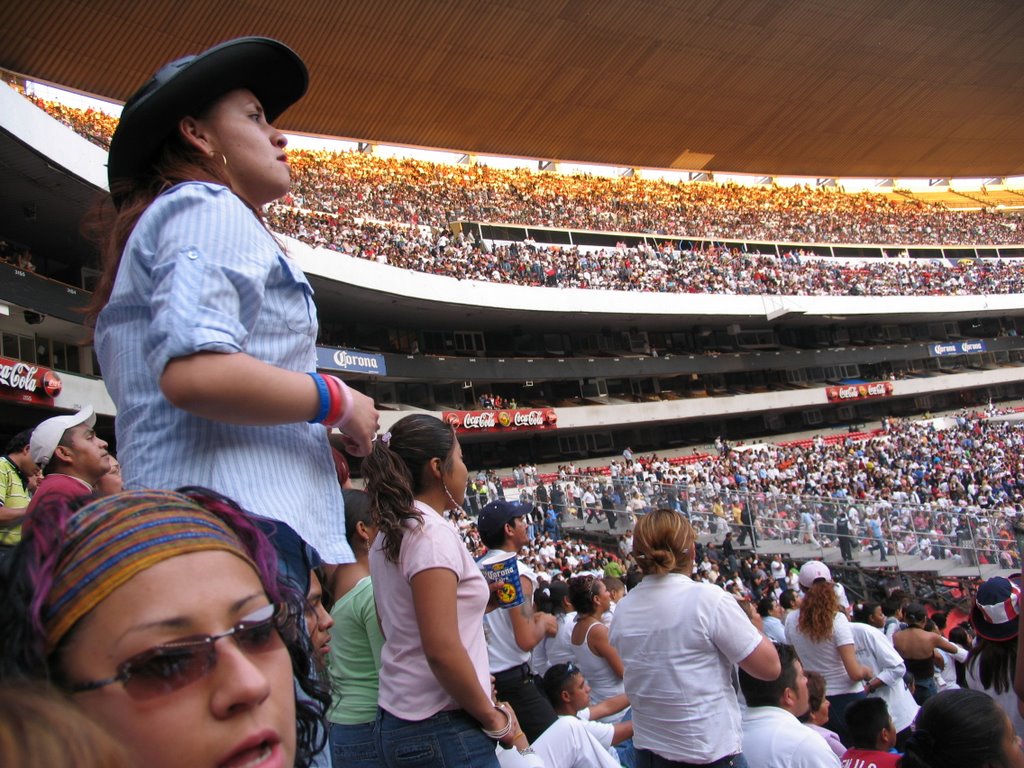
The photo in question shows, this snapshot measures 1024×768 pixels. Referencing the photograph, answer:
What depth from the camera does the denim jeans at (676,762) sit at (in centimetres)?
298

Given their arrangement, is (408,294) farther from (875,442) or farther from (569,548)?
(875,442)

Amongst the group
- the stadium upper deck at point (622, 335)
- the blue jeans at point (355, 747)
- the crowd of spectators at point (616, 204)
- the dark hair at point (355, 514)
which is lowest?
the blue jeans at point (355, 747)

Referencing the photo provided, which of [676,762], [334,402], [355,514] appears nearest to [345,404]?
[334,402]

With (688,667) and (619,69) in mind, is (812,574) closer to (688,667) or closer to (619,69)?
(688,667)

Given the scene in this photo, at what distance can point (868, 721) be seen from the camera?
396cm

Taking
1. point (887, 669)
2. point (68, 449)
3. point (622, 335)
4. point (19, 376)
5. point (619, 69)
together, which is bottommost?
point (887, 669)

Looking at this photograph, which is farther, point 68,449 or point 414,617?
point 68,449

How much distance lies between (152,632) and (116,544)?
0.38 feet

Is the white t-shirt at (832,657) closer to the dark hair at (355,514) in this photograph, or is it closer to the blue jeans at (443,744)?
the dark hair at (355,514)

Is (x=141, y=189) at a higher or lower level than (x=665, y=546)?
higher

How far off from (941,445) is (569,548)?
19499 mm

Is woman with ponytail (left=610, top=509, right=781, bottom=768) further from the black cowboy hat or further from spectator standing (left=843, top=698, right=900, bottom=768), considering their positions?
the black cowboy hat

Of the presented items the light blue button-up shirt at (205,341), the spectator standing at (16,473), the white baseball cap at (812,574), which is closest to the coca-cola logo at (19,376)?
the spectator standing at (16,473)

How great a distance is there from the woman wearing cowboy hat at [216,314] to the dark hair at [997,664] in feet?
11.7
